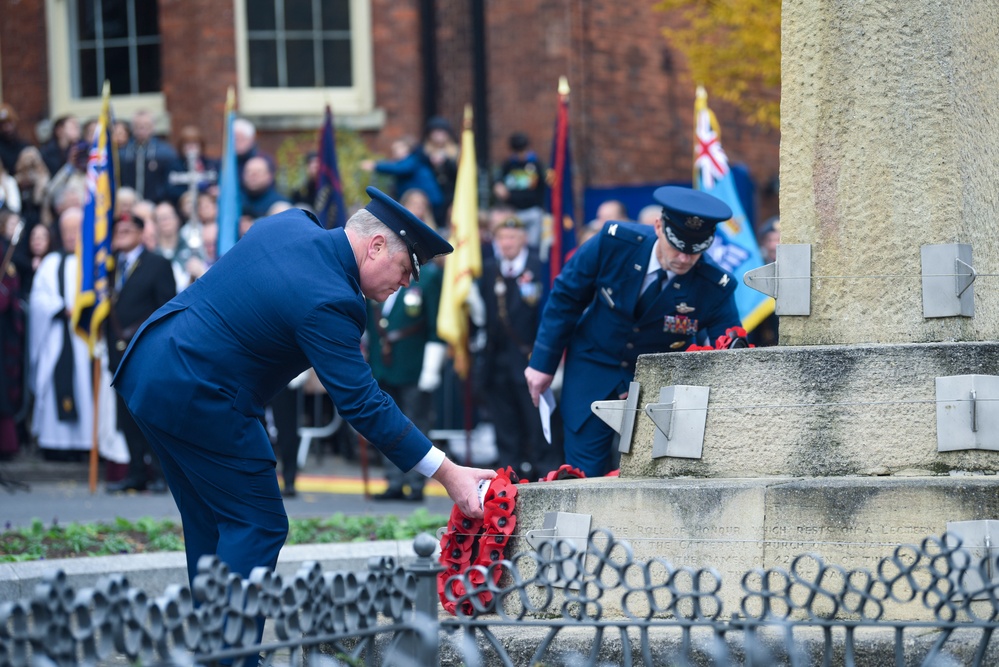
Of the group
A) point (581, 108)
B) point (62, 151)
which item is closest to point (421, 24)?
point (581, 108)

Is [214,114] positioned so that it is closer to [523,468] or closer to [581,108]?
[581,108]

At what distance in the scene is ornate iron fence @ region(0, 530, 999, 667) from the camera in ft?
10.6

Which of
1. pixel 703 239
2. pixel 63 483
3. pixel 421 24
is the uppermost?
pixel 421 24

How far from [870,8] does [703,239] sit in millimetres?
1334

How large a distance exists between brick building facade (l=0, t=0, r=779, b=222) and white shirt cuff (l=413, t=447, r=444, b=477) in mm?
12001

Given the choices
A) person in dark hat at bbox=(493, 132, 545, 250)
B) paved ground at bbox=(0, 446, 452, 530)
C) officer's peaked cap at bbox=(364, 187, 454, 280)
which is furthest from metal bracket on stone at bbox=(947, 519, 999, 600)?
person in dark hat at bbox=(493, 132, 545, 250)

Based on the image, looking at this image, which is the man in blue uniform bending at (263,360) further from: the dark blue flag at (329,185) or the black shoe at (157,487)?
the dark blue flag at (329,185)

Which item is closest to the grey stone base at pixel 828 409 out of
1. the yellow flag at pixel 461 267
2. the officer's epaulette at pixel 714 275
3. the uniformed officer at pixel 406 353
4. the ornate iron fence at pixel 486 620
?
the ornate iron fence at pixel 486 620

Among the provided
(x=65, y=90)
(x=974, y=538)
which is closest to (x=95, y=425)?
(x=65, y=90)

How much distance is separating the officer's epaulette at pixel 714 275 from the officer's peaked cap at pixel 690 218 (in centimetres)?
25

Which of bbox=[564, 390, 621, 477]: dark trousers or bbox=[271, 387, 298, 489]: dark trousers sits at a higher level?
bbox=[564, 390, 621, 477]: dark trousers

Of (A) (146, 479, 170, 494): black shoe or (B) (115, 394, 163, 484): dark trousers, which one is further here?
(A) (146, 479, 170, 494): black shoe

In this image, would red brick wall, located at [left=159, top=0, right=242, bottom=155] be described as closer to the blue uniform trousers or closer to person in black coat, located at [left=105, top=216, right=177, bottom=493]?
person in black coat, located at [left=105, top=216, right=177, bottom=493]

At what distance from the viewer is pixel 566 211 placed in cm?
1227
